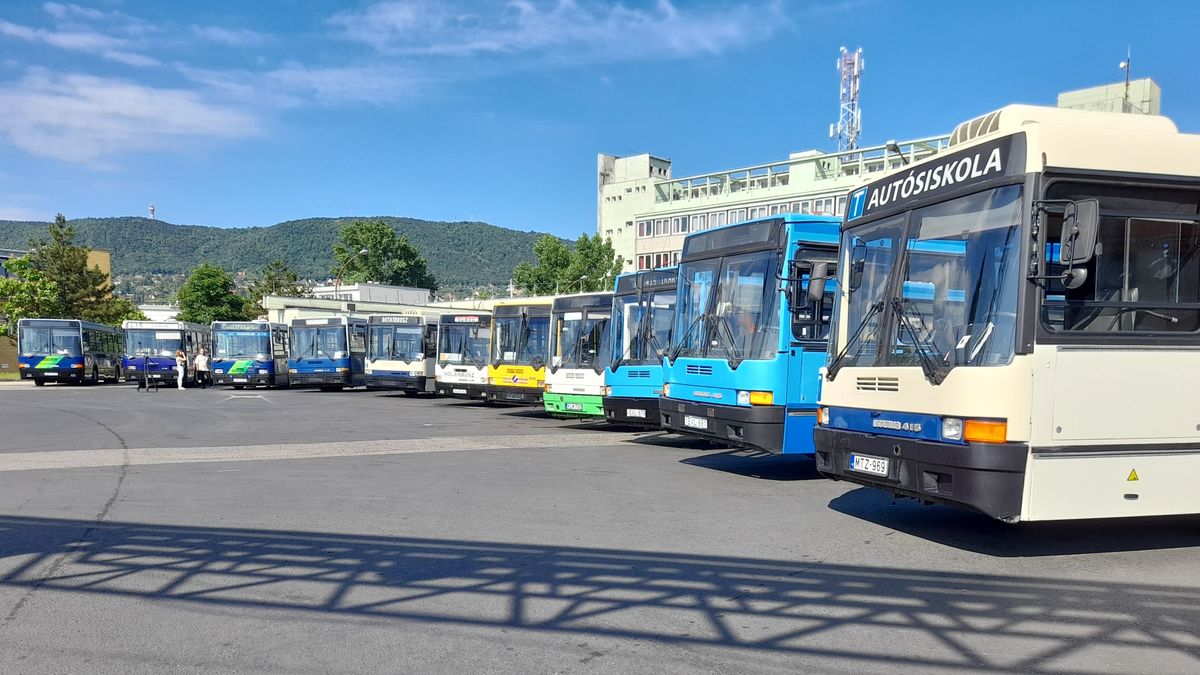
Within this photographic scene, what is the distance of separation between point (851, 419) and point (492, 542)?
325 centimetres

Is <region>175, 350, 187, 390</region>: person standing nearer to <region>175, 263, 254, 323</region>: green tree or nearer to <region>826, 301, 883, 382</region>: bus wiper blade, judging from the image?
<region>826, 301, 883, 382</region>: bus wiper blade

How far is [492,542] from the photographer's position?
723cm

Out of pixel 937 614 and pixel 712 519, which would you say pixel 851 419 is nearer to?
pixel 712 519

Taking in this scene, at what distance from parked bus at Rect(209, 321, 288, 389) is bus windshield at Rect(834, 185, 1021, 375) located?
33.0m

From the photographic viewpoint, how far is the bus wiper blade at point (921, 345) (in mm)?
6993

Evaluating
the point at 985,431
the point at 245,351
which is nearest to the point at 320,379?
the point at 245,351

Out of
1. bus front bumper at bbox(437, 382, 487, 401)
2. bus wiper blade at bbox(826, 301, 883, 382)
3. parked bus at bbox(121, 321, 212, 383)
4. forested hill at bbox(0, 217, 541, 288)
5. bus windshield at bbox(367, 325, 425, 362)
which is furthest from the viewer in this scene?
forested hill at bbox(0, 217, 541, 288)

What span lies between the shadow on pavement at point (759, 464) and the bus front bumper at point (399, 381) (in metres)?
17.0

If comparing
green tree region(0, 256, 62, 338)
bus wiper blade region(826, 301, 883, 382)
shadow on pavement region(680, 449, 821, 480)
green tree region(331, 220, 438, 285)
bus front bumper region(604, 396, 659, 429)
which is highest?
green tree region(331, 220, 438, 285)

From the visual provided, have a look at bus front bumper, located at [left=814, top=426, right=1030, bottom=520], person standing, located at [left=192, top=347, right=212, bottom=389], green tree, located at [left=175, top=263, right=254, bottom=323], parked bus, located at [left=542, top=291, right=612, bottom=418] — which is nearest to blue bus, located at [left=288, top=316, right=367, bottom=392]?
person standing, located at [left=192, top=347, right=212, bottom=389]

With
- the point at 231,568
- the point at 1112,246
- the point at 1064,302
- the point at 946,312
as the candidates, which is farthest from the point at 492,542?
the point at 1112,246

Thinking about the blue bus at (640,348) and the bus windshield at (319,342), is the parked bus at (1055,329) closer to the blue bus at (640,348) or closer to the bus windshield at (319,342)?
the blue bus at (640,348)

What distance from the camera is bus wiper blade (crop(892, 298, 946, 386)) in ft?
22.9

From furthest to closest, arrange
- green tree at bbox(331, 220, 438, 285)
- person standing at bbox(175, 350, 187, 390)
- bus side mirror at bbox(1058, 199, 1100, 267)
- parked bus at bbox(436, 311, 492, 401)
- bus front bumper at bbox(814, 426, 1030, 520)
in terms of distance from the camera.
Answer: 1. green tree at bbox(331, 220, 438, 285)
2. person standing at bbox(175, 350, 187, 390)
3. parked bus at bbox(436, 311, 492, 401)
4. bus front bumper at bbox(814, 426, 1030, 520)
5. bus side mirror at bbox(1058, 199, 1100, 267)
